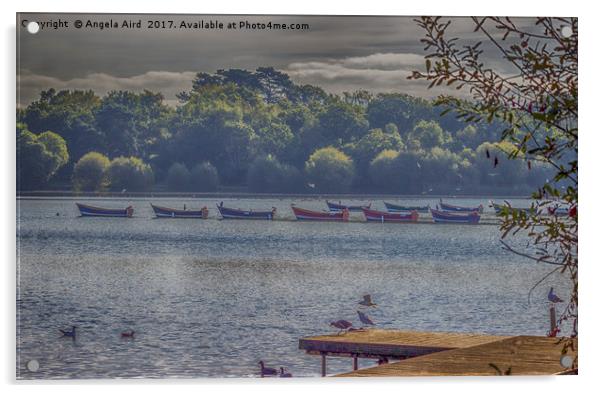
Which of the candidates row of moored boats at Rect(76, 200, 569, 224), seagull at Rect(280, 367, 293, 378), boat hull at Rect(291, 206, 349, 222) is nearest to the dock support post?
row of moored boats at Rect(76, 200, 569, 224)

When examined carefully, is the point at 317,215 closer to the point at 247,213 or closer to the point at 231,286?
the point at 247,213

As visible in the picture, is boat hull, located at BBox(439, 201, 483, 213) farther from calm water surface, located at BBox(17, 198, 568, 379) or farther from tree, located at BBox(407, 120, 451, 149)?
tree, located at BBox(407, 120, 451, 149)

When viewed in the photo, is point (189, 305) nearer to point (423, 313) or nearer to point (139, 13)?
point (423, 313)

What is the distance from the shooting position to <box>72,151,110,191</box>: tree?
499cm

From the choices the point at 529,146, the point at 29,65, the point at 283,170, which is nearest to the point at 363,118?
the point at 283,170

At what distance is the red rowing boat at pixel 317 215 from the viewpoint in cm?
511

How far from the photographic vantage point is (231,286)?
5.02 metres

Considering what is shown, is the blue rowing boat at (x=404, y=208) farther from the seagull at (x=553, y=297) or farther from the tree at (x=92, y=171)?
the tree at (x=92, y=171)

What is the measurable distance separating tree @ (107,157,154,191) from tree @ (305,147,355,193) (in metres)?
0.91

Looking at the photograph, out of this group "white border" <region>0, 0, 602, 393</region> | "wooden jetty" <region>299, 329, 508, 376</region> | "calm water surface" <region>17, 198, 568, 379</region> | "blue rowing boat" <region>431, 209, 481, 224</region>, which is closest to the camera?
"white border" <region>0, 0, 602, 393</region>

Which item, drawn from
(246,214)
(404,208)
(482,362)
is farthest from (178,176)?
(482,362)

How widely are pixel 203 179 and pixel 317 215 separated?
2.24 feet

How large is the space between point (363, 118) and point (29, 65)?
1862 millimetres

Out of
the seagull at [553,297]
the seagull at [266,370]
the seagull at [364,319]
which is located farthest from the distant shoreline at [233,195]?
the seagull at [266,370]
